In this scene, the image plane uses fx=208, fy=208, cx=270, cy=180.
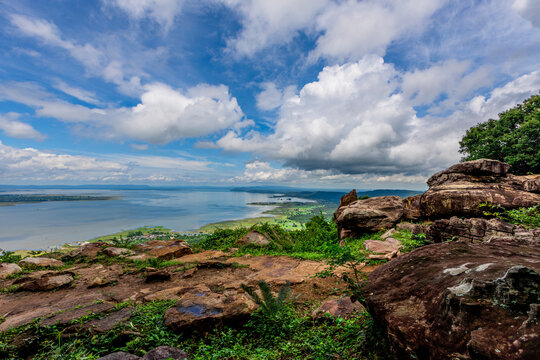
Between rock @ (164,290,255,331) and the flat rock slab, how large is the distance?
173 cm

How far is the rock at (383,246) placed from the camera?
9952mm

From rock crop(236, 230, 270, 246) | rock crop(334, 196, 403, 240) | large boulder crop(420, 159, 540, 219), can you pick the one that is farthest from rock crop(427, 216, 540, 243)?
rock crop(236, 230, 270, 246)

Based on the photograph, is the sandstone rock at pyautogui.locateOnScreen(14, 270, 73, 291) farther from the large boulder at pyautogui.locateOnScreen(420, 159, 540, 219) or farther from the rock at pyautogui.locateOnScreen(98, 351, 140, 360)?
the large boulder at pyautogui.locateOnScreen(420, 159, 540, 219)

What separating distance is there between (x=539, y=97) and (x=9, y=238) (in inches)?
3050

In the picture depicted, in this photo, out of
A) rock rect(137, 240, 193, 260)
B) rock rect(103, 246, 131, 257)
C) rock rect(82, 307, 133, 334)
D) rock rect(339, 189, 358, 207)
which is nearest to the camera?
rock rect(82, 307, 133, 334)

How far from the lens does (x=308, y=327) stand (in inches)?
182

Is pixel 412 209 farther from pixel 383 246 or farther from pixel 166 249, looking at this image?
pixel 166 249

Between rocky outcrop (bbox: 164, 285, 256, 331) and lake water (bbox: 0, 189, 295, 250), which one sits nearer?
rocky outcrop (bbox: 164, 285, 256, 331)

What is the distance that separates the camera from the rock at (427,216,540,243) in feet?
22.8

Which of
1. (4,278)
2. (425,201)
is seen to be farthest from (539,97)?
(4,278)

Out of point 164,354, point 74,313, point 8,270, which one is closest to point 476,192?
point 164,354

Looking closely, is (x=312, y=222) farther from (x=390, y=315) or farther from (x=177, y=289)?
(x=390, y=315)

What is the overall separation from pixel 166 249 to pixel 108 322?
11.3 meters

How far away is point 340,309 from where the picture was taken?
4.84m
